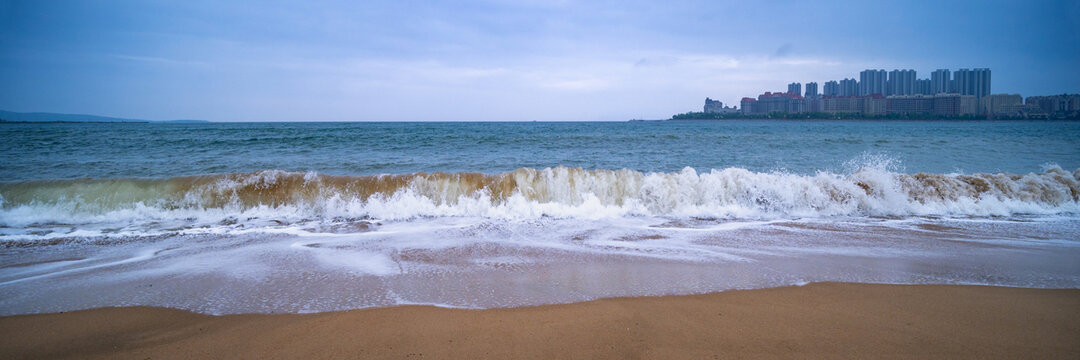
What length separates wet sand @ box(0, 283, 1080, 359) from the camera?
Answer: 2711 millimetres

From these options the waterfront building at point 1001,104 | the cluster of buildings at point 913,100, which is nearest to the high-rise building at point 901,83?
the cluster of buildings at point 913,100

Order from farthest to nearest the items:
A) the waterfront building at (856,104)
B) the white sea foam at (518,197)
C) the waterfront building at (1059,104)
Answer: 1. the waterfront building at (856,104)
2. the waterfront building at (1059,104)
3. the white sea foam at (518,197)

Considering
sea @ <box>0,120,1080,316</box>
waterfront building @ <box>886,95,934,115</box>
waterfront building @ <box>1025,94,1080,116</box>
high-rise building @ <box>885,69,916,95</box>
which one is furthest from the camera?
high-rise building @ <box>885,69,916,95</box>

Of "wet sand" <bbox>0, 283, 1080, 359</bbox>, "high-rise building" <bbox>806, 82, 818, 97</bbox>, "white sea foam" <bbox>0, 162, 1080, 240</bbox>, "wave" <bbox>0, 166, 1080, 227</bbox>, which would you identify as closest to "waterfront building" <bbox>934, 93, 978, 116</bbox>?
"high-rise building" <bbox>806, 82, 818, 97</bbox>

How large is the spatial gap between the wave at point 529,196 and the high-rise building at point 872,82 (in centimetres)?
8736

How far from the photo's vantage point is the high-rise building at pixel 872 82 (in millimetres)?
81188

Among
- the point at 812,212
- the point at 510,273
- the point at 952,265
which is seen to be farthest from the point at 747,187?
the point at 510,273

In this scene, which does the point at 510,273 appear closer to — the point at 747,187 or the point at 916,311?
the point at 916,311

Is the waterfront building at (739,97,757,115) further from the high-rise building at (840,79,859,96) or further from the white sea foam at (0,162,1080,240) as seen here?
the white sea foam at (0,162,1080,240)

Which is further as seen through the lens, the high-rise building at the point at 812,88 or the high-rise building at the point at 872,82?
the high-rise building at the point at 812,88

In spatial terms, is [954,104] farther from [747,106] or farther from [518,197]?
[518,197]

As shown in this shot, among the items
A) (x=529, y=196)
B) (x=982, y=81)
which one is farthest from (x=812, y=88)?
(x=529, y=196)

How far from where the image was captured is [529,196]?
8633 mm

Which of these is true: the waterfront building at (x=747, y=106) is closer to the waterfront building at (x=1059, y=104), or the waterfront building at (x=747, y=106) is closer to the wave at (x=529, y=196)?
the waterfront building at (x=1059, y=104)
